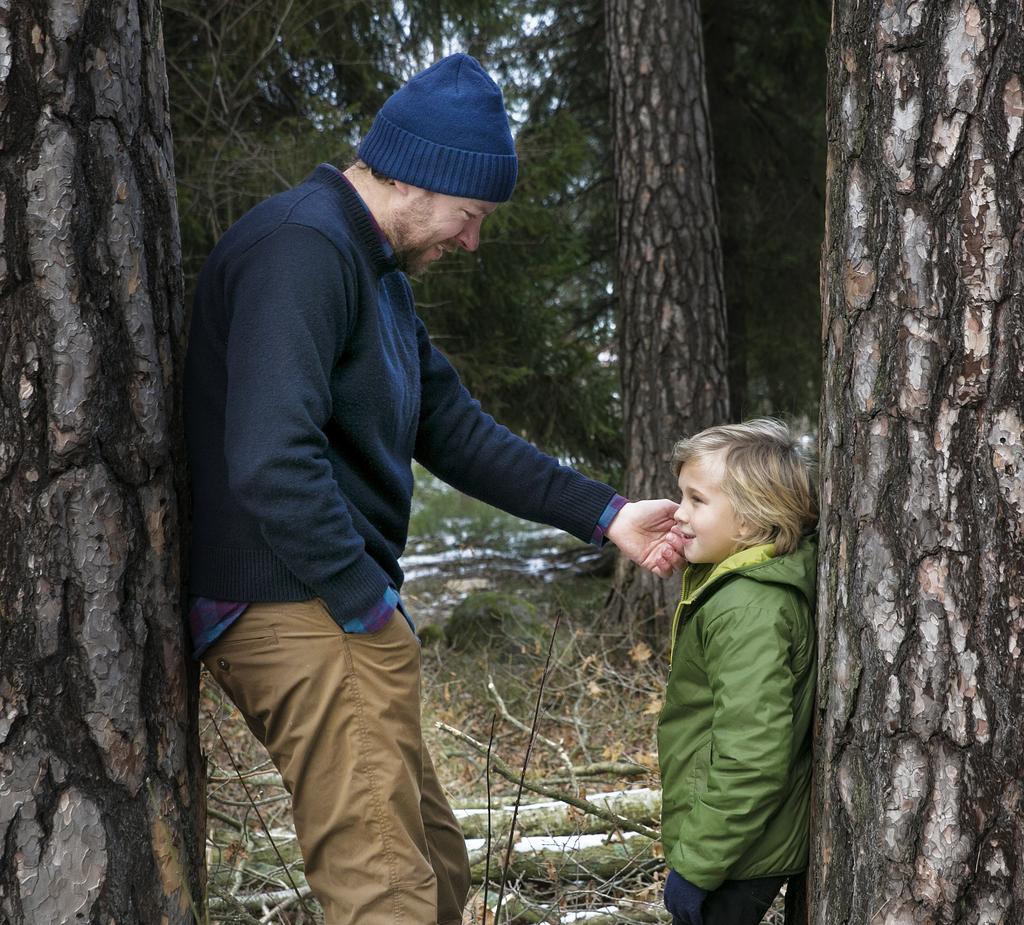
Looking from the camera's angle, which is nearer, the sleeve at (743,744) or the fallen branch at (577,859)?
the sleeve at (743,744)

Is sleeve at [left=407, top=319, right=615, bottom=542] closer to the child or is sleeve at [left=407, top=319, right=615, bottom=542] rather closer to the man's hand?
the man's hand

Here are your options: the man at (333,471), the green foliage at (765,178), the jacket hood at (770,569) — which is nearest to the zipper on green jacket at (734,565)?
the jacket hood at (770,569)

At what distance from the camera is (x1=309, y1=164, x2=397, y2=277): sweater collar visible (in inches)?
98.0

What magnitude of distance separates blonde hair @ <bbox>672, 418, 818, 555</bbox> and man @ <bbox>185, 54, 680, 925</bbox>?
0.79m

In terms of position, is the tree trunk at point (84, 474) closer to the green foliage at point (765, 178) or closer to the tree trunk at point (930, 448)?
the tree trunk at point (930, 448)

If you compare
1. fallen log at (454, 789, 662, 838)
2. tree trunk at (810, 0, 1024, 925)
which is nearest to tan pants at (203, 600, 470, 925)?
tree trunk at (810, 0, 1024, 925)

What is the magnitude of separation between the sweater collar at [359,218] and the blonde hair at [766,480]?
0.90m

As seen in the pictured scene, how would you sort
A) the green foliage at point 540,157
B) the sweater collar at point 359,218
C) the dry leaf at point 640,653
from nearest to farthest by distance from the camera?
the sweater collar at point 359,218 < the dry leaf at point 640,653 < the green foliage at point 540,157

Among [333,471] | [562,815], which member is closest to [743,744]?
[333,471]

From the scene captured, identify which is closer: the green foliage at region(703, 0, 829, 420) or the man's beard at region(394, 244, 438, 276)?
the man's beard at region(394, 244, 438, 276)

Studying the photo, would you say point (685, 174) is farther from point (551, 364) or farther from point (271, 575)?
point (271, 575)

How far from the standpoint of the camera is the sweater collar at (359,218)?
249cm

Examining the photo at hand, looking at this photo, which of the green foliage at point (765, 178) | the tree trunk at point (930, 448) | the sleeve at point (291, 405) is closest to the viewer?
the tree trunk at point (930, 448)

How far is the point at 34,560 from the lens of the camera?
208 cm
